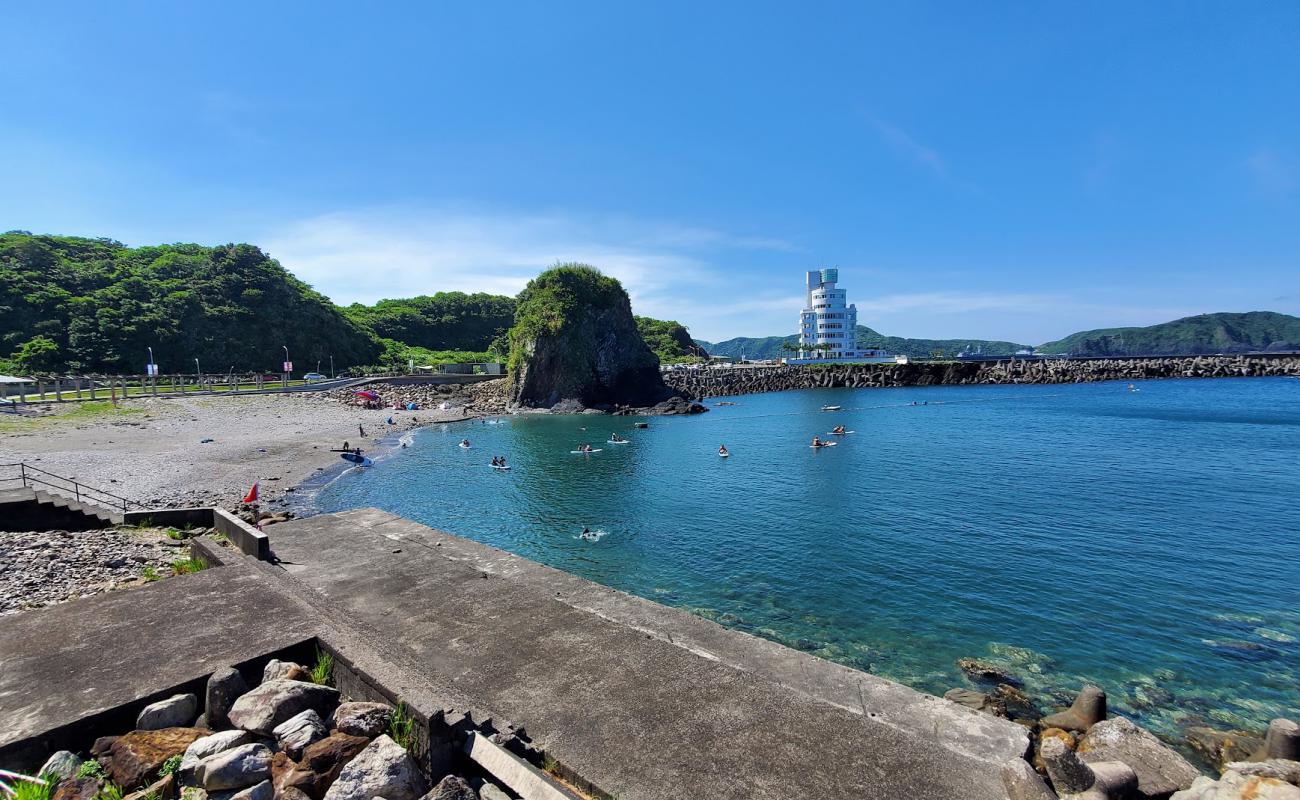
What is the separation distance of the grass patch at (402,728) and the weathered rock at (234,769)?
104 centimetres

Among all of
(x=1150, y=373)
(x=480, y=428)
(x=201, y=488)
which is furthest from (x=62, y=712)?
(x=1150, y=373)

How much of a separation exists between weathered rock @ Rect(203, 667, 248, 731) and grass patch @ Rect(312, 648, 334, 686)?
0.78 meters

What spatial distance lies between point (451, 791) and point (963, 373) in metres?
128

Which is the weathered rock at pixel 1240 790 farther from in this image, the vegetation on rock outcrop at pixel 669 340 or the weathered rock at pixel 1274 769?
the vegetation on rock outcrop at pixel 669 340

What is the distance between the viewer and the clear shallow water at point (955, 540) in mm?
12180

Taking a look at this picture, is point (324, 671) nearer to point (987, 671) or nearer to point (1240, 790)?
point (1240, 790)

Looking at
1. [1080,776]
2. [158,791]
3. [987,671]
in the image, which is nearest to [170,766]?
[158,791]

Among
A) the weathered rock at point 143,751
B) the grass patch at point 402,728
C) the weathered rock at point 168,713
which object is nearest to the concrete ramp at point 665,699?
the grass patch at point 402,728

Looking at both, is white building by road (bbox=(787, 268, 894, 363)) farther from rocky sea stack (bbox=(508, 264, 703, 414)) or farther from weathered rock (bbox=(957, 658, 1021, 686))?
weathered rock (bbox=(957, 658, 1021, 686))

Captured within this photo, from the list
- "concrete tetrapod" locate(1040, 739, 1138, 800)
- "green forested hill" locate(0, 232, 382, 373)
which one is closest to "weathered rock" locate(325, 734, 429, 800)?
"concrete tetrapod" locate(1040, 739, 1138, 800)

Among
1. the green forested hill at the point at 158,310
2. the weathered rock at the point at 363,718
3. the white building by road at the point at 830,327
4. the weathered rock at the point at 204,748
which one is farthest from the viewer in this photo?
the white building by road at the point at 830,327

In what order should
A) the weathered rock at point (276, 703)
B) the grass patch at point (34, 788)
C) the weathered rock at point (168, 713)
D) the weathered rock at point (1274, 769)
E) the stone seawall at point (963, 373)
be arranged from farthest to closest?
the stone seawall at point (963, 373) < the weathered rock at point (1274, 769) < the weathered rock at point (168, 713) < the weathered rock at point (276, 703) < the grass patch at point (34, 788)

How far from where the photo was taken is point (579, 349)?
7275 cm

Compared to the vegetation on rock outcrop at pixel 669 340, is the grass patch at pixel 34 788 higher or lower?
lower
